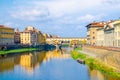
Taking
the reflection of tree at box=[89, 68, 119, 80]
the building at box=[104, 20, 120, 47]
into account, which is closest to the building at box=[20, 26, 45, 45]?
the building at box=[104, 20, 120, 47]

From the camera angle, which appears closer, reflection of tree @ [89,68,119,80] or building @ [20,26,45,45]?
reflection of tree @ [89,68,119,80]

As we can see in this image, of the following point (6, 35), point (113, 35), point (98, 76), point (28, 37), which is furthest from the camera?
point (28, 37)

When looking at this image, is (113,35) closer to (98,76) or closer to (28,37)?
(98,76)

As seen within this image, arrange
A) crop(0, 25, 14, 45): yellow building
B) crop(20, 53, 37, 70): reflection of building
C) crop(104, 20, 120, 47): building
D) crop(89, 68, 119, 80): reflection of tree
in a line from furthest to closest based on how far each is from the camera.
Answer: crop(0, 25, 14, 45): yellow building, crop(104, 20, 120, 47): building, crop(20, 53, 37, 70): reflection of building, crop(89, 68, 119, 80): reflection of tree

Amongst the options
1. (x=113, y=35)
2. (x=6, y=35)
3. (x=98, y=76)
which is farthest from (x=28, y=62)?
(x=6, y=35)

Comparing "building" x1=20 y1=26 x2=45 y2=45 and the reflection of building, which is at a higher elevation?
"building" x1=20 y1=26 x2=45 y2=45

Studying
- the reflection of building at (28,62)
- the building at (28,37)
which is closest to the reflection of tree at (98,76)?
the reflection of building at (28,62)

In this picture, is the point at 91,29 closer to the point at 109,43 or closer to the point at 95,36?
the point at 95,36

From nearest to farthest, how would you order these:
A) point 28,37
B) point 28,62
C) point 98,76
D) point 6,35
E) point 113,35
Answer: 1. point 98,76
2. point 113,35
3. point 28,62
4. point 6,35
5. point 28,37

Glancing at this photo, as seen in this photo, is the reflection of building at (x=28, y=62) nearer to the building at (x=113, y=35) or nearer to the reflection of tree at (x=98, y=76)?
the reflection of tree at (x=98, y=76)

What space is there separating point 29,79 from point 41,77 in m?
1.93

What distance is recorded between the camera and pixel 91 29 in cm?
9225

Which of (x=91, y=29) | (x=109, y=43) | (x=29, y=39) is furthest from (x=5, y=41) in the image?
(x=109, y=43)

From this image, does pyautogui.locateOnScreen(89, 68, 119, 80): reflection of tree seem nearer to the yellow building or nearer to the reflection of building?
the reflection of building
